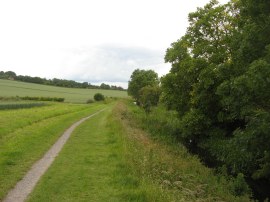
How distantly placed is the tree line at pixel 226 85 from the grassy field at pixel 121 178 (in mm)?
2272

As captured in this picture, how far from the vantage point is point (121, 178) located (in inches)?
496

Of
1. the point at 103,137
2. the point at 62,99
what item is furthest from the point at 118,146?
the point at 62,99

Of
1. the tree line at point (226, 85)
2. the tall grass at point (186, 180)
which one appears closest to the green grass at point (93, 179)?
the tall grass at point (186, 180)

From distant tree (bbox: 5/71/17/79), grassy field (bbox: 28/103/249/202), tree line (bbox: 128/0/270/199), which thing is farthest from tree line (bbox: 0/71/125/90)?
grassy field (bbox: 28/103/249/202)

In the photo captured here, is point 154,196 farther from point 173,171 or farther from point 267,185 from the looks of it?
point 267,185

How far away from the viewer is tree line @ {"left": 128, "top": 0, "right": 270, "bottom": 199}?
14727 millimetres

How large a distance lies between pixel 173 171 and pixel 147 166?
82.0 inches

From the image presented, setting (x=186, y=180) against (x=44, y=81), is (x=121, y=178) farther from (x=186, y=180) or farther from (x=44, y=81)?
(x=44, y=81)

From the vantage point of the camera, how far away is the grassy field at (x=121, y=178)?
10.9 meters

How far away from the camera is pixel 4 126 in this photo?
27.0 m

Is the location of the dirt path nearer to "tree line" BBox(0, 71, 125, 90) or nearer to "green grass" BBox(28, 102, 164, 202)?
"green grass" BBox(28, 102, 164, 202)

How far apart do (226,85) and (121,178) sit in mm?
7869

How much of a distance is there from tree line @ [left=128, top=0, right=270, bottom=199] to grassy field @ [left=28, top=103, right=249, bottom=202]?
89.5 inches

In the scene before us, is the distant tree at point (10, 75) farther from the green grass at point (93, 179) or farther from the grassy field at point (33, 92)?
the green grass at point (93, 179)
